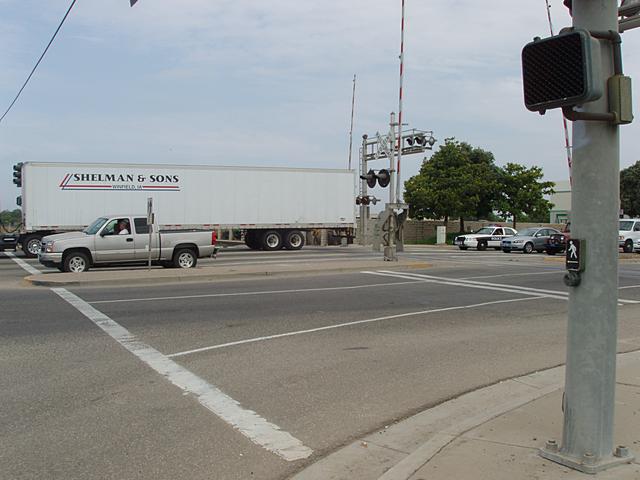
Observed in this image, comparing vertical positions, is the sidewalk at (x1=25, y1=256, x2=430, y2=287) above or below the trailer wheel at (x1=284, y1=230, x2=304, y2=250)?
below

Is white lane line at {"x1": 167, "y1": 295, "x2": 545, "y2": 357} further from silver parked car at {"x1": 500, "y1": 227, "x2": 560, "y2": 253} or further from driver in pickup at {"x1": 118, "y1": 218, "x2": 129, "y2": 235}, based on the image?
silver parked car at {"x1": 500, "y1": 227, "x2": 560, "y2": 253}

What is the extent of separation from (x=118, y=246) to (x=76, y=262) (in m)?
1.29

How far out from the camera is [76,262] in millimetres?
18656

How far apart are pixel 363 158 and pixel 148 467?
32829mm

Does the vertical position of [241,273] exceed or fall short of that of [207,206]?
it falls short

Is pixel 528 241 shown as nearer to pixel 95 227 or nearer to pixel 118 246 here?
pixel 118 246

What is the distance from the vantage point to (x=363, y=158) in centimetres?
3644

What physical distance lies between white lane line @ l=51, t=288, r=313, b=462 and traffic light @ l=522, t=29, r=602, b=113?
305 cm

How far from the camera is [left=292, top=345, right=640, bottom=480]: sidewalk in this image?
4.07 meters

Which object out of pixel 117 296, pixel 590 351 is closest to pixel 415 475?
pixel 590 351

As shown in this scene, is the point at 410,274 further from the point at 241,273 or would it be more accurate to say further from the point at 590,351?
the point at 590,351

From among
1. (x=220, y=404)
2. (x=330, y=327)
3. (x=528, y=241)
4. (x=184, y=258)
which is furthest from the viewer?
(x=528, y=241)

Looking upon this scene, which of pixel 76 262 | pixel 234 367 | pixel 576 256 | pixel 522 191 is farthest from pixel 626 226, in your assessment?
pixel 576 256

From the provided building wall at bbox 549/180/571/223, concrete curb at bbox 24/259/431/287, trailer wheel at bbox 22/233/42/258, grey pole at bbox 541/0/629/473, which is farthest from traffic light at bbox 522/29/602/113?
building wall at bbox 549/180/571/223
